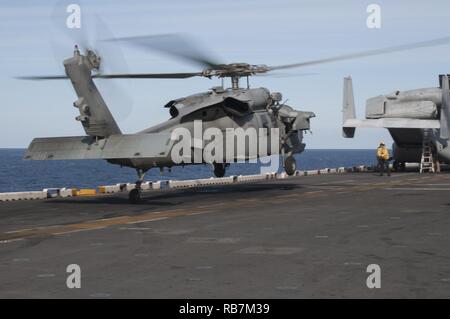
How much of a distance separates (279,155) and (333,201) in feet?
15.3

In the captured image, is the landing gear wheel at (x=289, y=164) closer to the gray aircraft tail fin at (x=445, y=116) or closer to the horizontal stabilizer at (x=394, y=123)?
the gray aircraft tail fin at (x=445, y=116)

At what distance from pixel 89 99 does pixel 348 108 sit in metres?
33.4

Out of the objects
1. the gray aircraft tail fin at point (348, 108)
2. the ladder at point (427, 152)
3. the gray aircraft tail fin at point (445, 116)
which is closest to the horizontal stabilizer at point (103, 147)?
the gray aircraft tail fin at point (445, 116)

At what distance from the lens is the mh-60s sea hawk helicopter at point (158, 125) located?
25328mm

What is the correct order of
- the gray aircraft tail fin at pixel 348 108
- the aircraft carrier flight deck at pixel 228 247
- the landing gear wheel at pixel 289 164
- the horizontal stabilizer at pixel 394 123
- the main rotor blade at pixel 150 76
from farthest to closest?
the gray aircraft tail fin at pixel 348 108, the horizontal stabilizer at pixel 394 123, the landing gear wheel at pixel 289 164, the main rotor blade at pixel 150 76, the aircraft carrier flight deck at pixel 228 247

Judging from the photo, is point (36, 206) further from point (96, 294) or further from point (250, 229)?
point (96, 294)

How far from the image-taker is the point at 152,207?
2608 centimetres

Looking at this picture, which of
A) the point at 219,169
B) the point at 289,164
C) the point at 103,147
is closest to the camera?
the point at 103,147

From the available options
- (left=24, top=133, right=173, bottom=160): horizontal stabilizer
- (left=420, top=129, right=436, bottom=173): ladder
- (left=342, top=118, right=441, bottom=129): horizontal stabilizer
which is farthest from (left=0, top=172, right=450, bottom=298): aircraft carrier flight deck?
(left=420, top=129, right=436, bottom=173): ladder

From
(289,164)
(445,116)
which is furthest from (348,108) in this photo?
(289,164)

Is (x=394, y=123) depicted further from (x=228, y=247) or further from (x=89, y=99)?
(x=228, y=247)

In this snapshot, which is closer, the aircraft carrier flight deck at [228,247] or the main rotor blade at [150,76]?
the aircraft carrier flight deck at [228,247]

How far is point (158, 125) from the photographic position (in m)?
27.8
